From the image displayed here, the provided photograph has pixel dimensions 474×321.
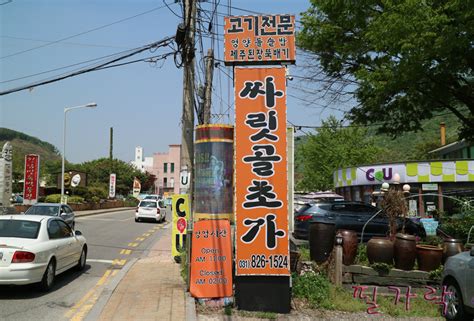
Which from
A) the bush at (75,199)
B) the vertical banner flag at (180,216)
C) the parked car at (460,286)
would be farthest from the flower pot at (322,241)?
the bush at (75,199)

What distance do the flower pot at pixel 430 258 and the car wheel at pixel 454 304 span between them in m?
1.71

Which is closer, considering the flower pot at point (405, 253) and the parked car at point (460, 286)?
the parked car at point (460, 286)

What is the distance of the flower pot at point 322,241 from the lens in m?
10.1

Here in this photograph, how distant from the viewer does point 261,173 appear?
764cm

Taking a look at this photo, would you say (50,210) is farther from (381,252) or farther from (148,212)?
(381,252)

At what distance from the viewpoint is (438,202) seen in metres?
27.1

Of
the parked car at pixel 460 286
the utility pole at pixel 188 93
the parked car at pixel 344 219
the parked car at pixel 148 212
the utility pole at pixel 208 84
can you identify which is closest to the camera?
the parked car at pixel 460 286

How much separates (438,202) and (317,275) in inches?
818

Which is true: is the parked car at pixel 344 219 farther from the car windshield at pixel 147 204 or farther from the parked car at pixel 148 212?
the car windshield at pixel 147 204

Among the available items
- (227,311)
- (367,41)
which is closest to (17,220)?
(227,311)

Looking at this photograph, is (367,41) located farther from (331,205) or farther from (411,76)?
(331,205)

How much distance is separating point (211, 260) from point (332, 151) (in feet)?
135

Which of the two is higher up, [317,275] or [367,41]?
[367,41]

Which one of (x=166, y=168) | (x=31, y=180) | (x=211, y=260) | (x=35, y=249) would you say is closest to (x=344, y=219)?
(x=211, y=260)
